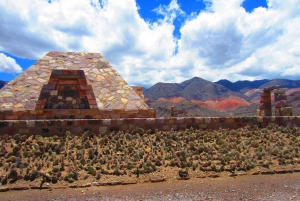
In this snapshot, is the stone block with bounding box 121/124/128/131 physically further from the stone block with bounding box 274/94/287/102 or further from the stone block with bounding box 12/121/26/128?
the stone block with bounding box 274/94/287/102

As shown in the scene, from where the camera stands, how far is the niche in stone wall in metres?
8.37

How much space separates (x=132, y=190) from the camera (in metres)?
4.03

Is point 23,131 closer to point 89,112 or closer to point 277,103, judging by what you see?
point 89,112

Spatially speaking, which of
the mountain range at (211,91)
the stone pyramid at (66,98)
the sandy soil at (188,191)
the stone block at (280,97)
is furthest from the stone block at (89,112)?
the mountain range at (211,91)

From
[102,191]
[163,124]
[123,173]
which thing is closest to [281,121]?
[163,124]

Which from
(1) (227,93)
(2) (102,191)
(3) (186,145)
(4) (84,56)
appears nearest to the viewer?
(2) (102,191)

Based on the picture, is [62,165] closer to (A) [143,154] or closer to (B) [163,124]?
(A) [143,154]

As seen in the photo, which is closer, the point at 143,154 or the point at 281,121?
the point at 143,154

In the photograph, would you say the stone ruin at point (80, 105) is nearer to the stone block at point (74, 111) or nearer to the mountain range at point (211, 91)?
the stone block at point (74, 111)

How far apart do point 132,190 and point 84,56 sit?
27.2 ft

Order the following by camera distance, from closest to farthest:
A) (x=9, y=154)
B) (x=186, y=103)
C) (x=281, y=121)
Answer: (x=9, y=154), (x=281, y=121), (x=186, y=103)

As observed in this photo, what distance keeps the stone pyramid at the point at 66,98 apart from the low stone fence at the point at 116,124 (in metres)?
1.86

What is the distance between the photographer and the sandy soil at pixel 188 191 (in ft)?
12.4

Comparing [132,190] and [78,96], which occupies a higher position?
[78,96]
